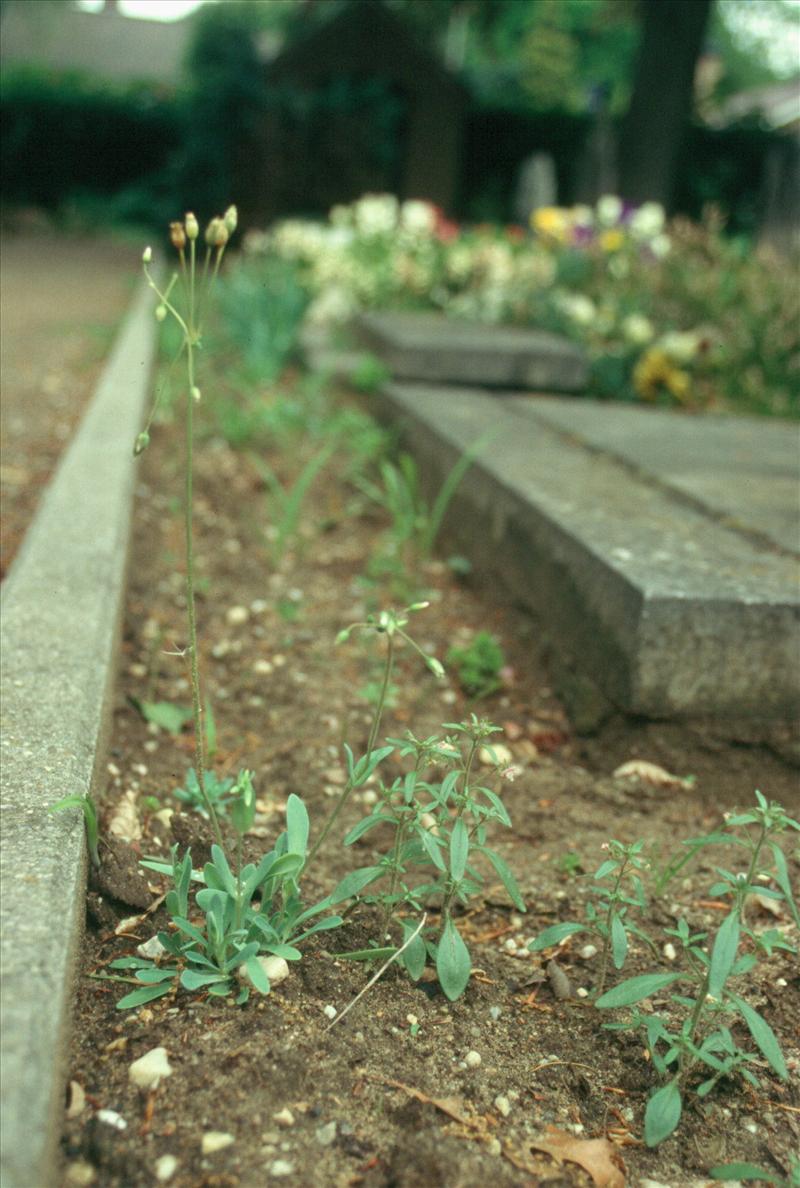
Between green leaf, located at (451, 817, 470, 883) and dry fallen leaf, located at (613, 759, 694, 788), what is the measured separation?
692 mm

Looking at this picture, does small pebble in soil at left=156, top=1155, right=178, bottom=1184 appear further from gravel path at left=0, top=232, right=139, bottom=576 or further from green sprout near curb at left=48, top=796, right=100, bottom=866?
gravel path at left=0, top=232, right=139, bottom=576

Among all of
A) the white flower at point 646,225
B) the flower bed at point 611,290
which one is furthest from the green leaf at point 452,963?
the white flower at point 646,225

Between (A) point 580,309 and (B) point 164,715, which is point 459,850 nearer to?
(B) point 164,715

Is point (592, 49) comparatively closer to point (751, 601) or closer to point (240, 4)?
point (240, 4)

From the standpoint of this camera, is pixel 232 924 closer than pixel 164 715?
Yes

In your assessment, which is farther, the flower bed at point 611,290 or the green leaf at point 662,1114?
the flower bed at point 611,290

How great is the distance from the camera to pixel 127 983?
122 centimetres

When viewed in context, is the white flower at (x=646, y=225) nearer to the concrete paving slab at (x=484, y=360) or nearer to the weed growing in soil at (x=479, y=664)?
the concrete paving slab at (x=484, y=360)

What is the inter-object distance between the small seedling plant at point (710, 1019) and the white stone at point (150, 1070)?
45cm

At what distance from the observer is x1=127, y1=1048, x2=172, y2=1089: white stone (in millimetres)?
1069

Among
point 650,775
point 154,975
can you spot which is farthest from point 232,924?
point 650,775

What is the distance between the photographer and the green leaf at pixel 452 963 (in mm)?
1213

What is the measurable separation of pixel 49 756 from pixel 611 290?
4.05 m

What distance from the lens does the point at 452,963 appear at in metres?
1.22
